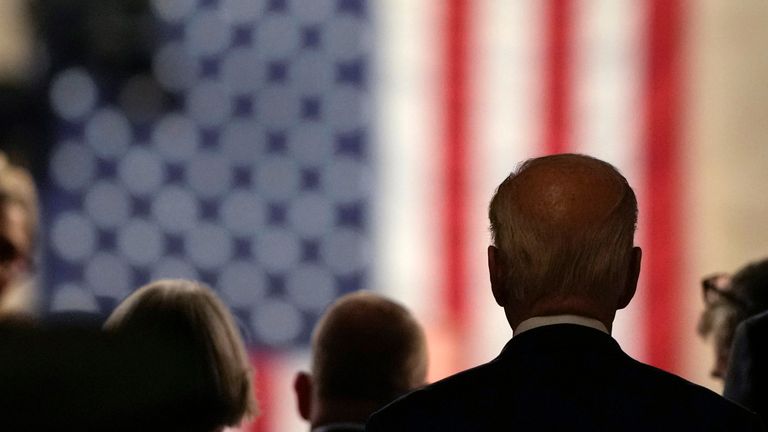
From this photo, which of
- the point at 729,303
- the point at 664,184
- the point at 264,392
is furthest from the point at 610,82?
the point at 729,303

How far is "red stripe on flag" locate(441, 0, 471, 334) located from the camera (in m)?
5.28

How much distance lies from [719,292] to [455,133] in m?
3.58

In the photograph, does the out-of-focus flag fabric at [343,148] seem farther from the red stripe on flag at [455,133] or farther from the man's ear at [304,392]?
the man's ear at [304,392]

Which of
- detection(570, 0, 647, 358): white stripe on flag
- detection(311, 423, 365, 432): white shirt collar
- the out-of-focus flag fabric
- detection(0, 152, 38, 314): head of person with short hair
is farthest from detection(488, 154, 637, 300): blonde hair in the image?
detection(570, 0, 647, 358): white stripe on flag

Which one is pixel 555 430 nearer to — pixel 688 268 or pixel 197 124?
pixel 688 268

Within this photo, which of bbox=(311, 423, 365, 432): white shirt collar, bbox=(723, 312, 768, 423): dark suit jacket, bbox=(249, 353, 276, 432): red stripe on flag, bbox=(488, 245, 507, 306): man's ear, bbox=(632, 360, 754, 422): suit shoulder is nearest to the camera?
bbox=(632, 360, 754, 422): suit shoulder

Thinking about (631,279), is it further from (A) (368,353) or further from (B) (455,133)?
(B) (455,133)

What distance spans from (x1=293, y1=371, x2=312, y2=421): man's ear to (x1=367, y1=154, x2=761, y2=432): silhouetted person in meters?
0.77

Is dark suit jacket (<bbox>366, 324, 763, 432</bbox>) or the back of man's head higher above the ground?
the back of man's head

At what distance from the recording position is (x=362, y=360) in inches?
66.3

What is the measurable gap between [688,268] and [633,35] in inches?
38.7

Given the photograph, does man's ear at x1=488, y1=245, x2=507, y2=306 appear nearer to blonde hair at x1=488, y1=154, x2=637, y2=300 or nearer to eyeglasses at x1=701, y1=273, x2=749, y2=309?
blonde hair at x1=488, y1=154, x2=637, y2=300

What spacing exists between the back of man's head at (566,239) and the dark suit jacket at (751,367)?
36cm

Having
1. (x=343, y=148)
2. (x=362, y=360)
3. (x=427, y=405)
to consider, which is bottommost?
(x=343, y=148)
